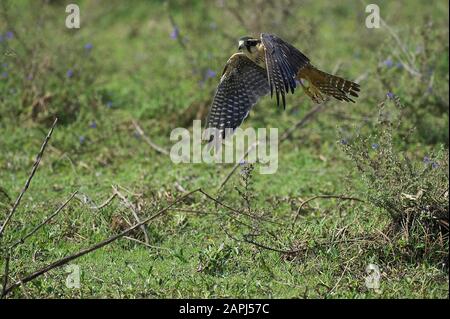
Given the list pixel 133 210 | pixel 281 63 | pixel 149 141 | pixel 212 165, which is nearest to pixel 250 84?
pixel 281 63

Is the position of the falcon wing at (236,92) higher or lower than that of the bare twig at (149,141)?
higher

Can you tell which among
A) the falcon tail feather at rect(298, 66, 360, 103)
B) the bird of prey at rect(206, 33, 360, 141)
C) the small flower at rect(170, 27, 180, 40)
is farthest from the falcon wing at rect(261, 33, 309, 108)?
the small flower at rect(170, 27, 180, 40)

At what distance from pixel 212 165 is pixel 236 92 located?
1069 mm

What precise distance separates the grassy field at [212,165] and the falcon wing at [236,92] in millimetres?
426

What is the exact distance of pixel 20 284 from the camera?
4332mm

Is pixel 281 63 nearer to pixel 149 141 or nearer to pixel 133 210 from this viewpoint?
pixel 133 210

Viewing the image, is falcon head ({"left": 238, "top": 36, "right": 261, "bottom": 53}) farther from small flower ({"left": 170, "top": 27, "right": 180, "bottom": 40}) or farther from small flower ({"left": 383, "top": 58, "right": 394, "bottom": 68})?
small flower ({"left": 170, "top": 27, "right": 180, "bottom": 40})

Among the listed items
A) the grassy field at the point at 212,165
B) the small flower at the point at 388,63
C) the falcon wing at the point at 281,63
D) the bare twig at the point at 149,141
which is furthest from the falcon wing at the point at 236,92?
the small flower at the point at 388,63

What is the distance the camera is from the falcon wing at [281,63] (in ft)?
16.8

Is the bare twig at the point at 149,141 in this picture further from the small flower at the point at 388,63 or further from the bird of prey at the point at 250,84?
the small flower at the point at 388,63

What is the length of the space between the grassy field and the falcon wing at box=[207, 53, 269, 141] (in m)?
0.43

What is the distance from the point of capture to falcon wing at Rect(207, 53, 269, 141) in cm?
570

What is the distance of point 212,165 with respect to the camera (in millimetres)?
6812

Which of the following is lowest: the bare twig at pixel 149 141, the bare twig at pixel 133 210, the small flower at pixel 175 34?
the bare twig at pixel 133 210
